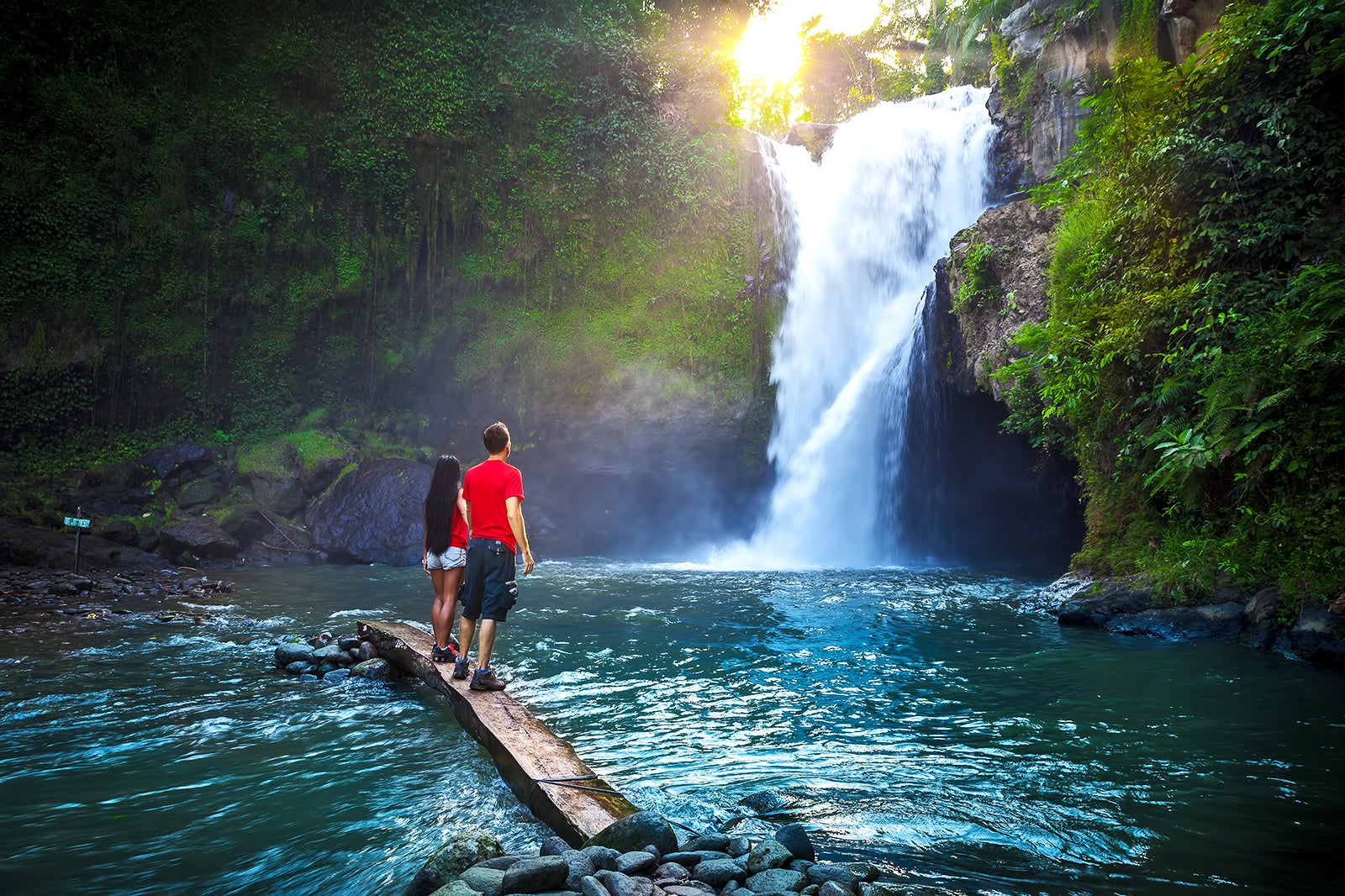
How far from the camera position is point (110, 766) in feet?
14.6

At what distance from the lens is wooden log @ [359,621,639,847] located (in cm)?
342

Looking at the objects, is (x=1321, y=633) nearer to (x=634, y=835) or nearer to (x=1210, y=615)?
(x=1210, y=615)

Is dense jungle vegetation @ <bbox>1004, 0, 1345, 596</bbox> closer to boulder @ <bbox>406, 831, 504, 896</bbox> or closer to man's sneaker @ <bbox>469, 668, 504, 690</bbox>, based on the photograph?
man's sneaker @ <bbox>469, 668, 504, 690</bbox>

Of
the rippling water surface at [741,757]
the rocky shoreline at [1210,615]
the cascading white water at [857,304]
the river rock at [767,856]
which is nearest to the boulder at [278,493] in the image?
the rippling water surface at [741,757]

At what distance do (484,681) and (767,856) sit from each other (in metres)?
2.78

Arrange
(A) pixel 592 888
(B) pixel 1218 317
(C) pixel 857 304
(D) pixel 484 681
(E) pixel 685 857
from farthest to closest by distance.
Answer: (C) pixel 857 304
(B) pixel 1218 317
(D) pixel 484 681
(E) pixel 685 857
(A) pixel 592 888

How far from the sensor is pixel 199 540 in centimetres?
1547

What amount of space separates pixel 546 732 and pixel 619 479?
17041 mm

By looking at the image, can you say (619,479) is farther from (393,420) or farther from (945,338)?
(945,338)

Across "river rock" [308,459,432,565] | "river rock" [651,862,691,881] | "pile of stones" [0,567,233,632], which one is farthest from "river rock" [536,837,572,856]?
"river rock" [308,459,432,565]

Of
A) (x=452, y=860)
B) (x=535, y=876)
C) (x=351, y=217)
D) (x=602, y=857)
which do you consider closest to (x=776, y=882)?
(x=602, y=857)

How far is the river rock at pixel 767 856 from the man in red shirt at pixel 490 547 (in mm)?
2742

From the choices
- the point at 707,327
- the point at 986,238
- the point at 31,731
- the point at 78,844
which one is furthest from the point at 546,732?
the point at 707,327

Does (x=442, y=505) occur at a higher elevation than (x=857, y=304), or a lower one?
lower
